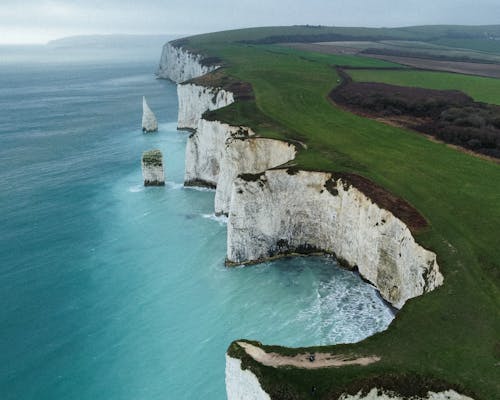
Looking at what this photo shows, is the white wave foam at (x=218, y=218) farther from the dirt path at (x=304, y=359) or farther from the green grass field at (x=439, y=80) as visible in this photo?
the green grass field at (x=439, y=80)

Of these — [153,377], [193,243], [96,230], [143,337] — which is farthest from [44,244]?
[153,377]

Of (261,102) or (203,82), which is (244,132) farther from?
(203,82)

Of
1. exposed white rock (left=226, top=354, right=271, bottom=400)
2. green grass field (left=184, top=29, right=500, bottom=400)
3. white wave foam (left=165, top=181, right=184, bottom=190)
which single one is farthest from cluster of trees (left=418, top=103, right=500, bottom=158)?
exposed white rock (left=226, top=354, right=271, bottom=400)

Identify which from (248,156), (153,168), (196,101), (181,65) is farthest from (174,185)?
(181,65)

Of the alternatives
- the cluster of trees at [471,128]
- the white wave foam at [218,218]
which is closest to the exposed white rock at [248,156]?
the white wave foam at [218,218]

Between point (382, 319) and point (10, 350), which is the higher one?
point (382, 319)

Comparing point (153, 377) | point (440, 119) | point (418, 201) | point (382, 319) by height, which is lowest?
point (153, 377)

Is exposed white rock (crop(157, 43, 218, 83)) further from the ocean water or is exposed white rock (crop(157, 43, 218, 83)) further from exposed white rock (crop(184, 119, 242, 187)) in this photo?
the ocean water
